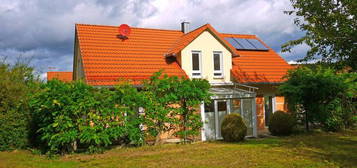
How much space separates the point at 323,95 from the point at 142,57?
10.9m

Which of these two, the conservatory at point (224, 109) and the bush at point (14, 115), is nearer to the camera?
the bush at point (14, 115)

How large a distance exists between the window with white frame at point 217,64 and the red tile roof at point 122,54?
232 cm

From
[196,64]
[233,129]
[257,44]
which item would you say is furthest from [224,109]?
[257,44]

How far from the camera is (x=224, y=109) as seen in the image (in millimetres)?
16594

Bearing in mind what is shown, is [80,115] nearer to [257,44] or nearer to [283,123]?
[283,123]

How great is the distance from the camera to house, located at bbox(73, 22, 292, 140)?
53.7ft

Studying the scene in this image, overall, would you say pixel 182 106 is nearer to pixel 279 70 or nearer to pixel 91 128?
pixel 91 128

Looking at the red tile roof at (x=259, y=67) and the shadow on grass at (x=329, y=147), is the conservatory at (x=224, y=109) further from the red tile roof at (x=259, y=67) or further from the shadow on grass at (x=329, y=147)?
the shadow on grass at (x=329, y=147)

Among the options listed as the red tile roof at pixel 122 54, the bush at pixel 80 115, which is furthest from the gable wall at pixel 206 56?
the bush at pixel 80 115

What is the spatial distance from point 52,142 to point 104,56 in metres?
7.32

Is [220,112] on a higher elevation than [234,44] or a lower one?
lower

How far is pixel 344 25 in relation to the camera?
45.1 ft

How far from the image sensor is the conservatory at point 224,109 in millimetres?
16062

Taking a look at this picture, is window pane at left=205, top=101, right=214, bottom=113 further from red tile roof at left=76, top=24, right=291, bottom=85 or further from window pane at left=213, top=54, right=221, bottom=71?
window pane at left=213, top=54, right=221, bottom=71
